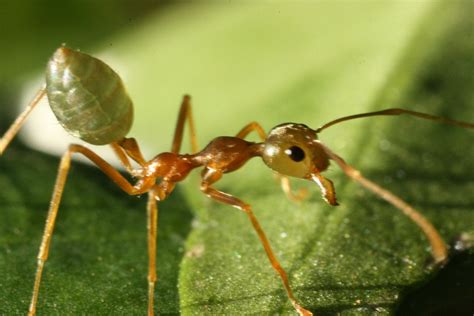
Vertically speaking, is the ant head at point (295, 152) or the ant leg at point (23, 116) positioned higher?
the ant head at point (295, 152)

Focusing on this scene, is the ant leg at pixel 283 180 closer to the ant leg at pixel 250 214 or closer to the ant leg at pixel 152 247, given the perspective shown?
the ant leg at pixel 250 214

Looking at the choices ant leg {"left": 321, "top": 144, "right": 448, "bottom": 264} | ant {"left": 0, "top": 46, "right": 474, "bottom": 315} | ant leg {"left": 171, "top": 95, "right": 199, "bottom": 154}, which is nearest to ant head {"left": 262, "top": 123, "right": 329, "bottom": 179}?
ant {"left": 0, "top": 46, "right": 474, "bottom": 315}

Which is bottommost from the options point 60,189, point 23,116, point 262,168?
point 60,189

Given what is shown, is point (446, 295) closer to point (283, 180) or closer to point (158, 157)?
point (283, 180)

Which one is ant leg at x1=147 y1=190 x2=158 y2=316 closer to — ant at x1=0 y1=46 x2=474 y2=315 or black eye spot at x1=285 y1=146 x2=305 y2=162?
ant at x1=0 y1=46 x2=474 y2=315

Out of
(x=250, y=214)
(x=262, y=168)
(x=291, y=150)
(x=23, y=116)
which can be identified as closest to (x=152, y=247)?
(x=250, y=214)

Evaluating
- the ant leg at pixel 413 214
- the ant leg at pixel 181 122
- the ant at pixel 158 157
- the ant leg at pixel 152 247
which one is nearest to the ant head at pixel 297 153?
the ant at pixel 158 157

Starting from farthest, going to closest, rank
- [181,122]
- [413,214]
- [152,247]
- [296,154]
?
1. [181,122]
2. [296,154]
3. [152,247]
4. [413,214]
